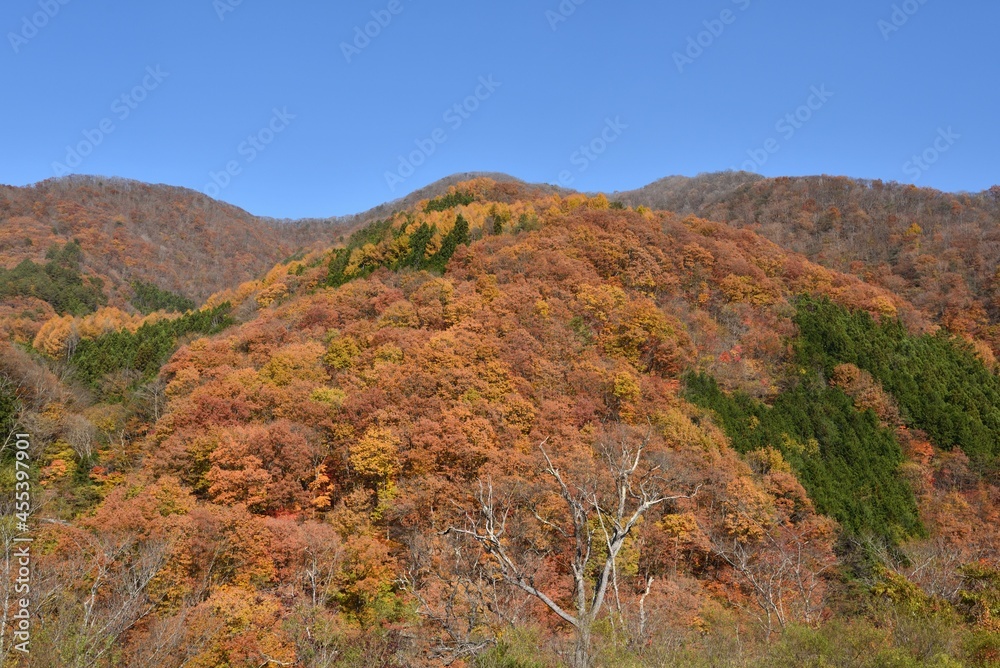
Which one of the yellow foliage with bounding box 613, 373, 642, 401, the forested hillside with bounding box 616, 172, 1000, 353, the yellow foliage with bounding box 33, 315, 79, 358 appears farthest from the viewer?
the forested hillside with bounding box 616, 172, 1000, 353

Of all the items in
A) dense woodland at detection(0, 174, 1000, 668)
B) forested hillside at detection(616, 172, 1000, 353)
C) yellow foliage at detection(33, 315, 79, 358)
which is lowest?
dense woodland at detection(0, 174, 1000, 668)

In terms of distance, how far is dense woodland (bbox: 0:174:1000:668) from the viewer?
14492mm

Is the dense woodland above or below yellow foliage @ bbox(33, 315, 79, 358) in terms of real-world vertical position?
below

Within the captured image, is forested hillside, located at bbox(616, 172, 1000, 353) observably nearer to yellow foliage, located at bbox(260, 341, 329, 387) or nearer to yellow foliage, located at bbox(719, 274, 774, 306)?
yellow foliage, located at bbox(719, 274, 774, 306)

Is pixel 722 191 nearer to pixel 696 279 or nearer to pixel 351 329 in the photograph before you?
pixel 696 279

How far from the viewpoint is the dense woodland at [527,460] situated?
14.5 m

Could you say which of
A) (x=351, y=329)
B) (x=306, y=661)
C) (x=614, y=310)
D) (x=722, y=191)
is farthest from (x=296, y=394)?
(x=722, y=191)

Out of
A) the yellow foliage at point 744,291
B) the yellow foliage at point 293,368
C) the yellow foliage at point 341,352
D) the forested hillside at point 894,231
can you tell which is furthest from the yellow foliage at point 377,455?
the forested hillside at point 894,231

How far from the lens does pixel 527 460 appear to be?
25.6 metres

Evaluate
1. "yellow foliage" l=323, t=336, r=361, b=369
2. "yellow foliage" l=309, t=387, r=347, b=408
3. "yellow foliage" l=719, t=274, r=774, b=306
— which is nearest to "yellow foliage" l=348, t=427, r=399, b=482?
"yellow foliage" l=309, t=387, r=347, b=408

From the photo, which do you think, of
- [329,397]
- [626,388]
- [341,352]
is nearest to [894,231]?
[626,388]

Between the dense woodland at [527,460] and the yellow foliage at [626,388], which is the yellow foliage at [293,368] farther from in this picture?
the yellow foliage at [626,388]

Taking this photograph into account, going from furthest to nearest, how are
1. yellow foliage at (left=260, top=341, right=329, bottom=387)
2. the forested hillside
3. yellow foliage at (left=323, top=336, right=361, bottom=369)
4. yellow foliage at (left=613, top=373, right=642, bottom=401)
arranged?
the forested hillside
yellow foliage at (left=323, top=336, right=361, bottom=369)
yellow foliage at (left=260, top=341, right=329, bottom=387)
yellow foliage at (left=613, top=373, right=642, bottom=401)

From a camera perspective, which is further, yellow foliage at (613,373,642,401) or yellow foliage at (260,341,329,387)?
yellow foliage at (260,341,329,387)
